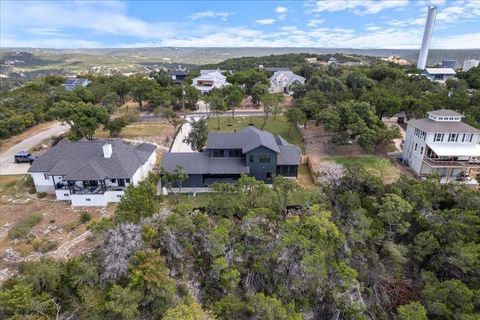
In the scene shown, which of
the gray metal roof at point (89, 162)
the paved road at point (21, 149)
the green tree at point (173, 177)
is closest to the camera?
the green tree at point (173, 177)

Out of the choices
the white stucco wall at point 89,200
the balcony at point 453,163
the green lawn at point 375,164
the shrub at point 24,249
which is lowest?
the shrub at point 24,249

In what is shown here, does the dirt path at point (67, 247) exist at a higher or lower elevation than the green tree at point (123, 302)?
lower

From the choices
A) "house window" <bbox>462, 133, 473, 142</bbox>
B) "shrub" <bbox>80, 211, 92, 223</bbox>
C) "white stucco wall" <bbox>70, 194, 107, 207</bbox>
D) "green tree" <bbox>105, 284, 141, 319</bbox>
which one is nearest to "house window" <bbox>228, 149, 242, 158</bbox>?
"white stucco wall" <bbox>70, 194, 107, 207</bbox>

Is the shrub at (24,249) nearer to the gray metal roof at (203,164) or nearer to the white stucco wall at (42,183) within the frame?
the white stucco wall at (42,183)

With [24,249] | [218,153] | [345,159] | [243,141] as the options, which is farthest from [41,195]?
[345,159]

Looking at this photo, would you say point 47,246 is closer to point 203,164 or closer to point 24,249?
point 24,249

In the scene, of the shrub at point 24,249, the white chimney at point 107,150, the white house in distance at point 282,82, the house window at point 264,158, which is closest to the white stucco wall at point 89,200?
the white chimney at point 107,150

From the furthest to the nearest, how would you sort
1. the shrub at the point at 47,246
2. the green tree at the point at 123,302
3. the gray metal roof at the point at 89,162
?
the gray metal roof at the point at 89,162 → the shrub at the point at 47,246 → the green tree at the point at 123,302
